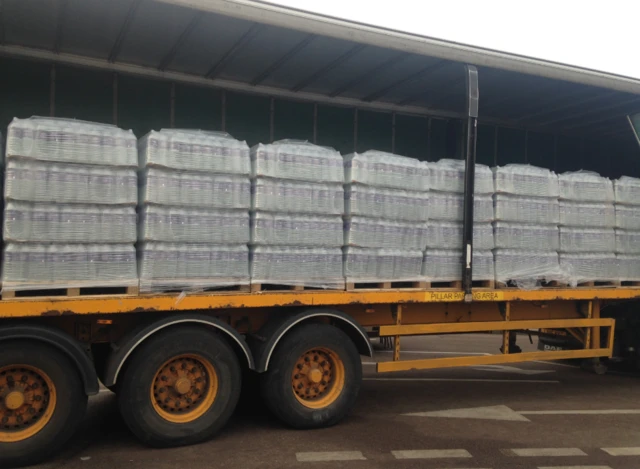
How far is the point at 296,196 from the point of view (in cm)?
540

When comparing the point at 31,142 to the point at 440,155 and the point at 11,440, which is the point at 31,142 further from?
the point at 440,155

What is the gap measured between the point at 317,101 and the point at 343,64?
121 cm

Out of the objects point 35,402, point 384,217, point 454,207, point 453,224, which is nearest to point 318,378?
point 384,217

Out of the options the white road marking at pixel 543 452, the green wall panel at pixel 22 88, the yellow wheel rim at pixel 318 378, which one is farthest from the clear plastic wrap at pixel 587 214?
the green wall panel at pixel 22 88

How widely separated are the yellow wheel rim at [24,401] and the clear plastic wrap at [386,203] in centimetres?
303

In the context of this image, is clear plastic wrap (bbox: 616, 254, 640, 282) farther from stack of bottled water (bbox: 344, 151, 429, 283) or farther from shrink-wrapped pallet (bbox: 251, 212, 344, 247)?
shrink-wrapped pallet (bbox: 251, 212, 344, 247)

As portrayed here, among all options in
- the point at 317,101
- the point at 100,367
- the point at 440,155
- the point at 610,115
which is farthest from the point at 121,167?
the point at 610,115

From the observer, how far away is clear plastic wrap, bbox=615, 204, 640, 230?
7.05 m

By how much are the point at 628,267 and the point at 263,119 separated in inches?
197

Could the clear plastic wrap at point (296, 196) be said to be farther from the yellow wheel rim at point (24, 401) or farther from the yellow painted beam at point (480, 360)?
the yellow wheel rim at point (24, 401)

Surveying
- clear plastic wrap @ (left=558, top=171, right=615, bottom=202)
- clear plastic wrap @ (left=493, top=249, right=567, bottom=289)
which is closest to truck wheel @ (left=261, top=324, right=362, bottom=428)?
clear plastic wrap @ (left=493, top=249, right=567, bottom=289)

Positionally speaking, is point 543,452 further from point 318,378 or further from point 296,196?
point 296,196

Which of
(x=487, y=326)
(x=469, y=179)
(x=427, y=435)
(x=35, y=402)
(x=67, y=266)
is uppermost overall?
(x=469, y=179)

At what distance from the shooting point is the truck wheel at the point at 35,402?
14.4 ft
